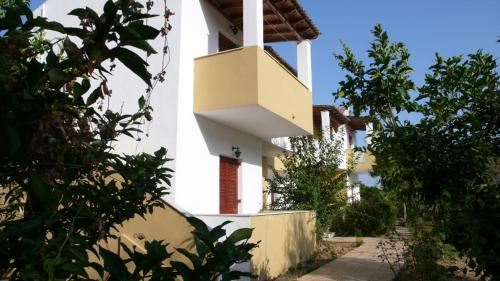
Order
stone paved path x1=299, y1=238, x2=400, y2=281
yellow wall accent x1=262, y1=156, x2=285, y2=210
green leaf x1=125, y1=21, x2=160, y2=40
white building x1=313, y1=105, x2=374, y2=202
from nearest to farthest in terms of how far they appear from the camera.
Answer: green leaf x1=125, y1=21, x2=160, y2=40
stone paved path x1=299, y1=238, x2=400, y2=281
yellow wall accent x1=262, y1=156, x2=285, y2=210
white building x1=313, y1=105, x2=374, y2=202

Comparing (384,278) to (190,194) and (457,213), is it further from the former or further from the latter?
(457,213)

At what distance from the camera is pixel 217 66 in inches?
396

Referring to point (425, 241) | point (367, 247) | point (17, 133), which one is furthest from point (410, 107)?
point (367, 247)

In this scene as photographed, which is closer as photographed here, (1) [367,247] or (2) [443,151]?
(2) [443,151]

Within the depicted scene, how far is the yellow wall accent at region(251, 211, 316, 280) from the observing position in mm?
8438

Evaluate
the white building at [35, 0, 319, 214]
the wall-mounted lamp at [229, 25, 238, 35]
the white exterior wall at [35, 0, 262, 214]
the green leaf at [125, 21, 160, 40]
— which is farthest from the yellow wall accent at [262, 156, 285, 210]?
the green leaf at [125, 21, 160, 40]

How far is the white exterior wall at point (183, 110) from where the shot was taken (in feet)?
31.3

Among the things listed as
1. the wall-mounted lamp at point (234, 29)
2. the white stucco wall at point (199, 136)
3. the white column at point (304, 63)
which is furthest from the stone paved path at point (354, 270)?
the wall-mounted lamp at point (234, 29)

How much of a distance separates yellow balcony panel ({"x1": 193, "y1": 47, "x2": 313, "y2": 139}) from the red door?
1.35 m

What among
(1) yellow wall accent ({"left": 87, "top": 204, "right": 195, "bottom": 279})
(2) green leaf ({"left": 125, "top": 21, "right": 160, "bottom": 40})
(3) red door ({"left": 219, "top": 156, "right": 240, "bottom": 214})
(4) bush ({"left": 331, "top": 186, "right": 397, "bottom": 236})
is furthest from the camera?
(4) bush ({"left": 331, "top": 186, "right": 397, "bottom": 236})

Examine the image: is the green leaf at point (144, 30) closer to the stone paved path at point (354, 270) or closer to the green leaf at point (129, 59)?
the green leaf at point (129, 59)

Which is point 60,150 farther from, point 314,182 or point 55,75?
point 314,182

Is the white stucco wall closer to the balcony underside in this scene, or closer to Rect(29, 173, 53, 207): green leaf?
the balcony underside

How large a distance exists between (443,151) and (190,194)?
648 centimetres
